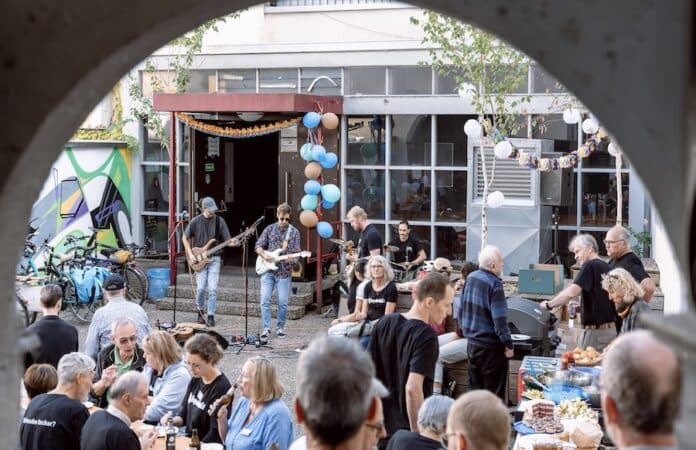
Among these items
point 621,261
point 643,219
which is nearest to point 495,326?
point 621,261

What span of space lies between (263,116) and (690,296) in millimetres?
15388

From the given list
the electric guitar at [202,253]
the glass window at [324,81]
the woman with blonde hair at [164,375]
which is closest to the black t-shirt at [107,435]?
the woman with blonde hair at [164,375]

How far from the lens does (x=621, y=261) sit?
9.67 m

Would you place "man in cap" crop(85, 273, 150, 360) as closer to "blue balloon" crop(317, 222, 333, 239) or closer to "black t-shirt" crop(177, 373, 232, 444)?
"black t-shirt" crop(177, 373, 232, 444)

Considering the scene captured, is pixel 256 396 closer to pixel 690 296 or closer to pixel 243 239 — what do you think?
pixel 690 296

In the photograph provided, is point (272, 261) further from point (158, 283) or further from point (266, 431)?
point (266, 431)

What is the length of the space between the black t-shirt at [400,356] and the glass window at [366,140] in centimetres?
1055

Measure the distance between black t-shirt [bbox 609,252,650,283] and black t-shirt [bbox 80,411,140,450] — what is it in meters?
5.38

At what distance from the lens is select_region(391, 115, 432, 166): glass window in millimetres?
17266

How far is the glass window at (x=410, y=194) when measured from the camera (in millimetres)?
17391

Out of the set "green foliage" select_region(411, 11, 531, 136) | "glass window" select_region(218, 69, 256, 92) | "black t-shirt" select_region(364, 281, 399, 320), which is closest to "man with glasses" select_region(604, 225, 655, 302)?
"black t-shirt" select_region(364, 281, 399, 320)

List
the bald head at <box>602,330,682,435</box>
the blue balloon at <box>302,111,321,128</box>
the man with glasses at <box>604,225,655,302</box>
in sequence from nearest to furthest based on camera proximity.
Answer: the bald head at <box>602,330,682,435</box>, the man with glasses at <box>604,225,655,302</box>, the blue balloon at <box>302,111,321,128</box>

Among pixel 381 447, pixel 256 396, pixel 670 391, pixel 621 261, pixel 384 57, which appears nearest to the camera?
pixel 670 391

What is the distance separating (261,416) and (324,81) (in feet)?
39.8
